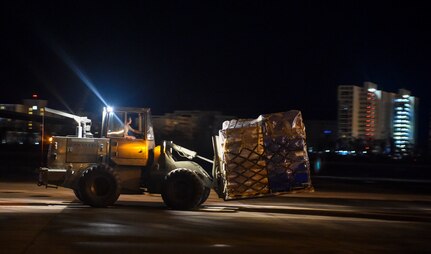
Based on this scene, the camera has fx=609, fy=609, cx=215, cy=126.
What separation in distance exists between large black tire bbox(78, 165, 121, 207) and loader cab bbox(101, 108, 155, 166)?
0.66m

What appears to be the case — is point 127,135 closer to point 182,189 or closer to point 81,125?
point 81,125

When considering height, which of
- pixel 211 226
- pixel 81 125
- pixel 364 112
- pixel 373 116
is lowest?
pixel 211 226

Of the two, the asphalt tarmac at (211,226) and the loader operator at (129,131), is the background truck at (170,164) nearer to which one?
the loader operator at (129,131)

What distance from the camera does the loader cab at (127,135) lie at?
16797 mm

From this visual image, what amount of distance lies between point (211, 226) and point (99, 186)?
4153mm

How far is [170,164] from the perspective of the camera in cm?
1692

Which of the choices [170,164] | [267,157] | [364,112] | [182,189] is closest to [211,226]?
A: [182,189]

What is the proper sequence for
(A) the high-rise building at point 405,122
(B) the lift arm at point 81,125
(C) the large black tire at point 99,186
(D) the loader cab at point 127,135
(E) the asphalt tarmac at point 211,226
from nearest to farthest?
(E) the asphalt tarmac at point 211,226 < (C) the large black tire at point 99,186 < (D) the loader cab at point 127,135 < (B) the lift arm at point 81,125 < (A) the high-rise building at point 405,122

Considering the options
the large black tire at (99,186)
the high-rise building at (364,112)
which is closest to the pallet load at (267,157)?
the large black tire at (99,186)

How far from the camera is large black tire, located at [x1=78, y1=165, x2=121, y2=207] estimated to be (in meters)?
16.2

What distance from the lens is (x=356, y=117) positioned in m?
57.8

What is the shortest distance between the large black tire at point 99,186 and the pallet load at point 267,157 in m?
2.98

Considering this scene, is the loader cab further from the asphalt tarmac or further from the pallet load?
the pallet load

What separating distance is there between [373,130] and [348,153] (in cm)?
749
